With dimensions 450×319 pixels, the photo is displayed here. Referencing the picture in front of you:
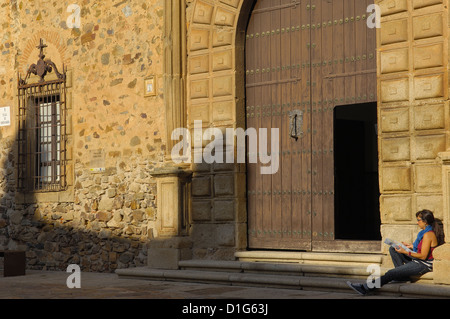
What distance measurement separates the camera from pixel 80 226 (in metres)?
12.2

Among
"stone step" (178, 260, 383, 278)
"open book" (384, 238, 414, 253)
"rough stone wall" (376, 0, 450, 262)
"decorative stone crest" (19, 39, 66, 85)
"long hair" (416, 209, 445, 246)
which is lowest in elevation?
Answer: "stone step" (178, 260, 383, 278)

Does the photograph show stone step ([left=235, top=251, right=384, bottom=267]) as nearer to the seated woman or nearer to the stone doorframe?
the stone doorframe

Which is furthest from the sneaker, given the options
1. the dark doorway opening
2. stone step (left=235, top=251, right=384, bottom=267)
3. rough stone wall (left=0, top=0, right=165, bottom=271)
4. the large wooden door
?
the dark doorway opening

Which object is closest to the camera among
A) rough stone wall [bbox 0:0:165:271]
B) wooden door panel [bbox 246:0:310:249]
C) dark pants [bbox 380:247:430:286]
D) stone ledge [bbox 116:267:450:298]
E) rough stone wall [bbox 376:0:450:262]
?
stone ledge [bbox 116:267:450:298]

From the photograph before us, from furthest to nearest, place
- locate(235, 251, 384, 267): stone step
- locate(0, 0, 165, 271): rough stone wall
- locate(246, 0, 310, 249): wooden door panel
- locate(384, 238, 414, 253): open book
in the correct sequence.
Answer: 1. locate(0, 0, 165, 271): rough stone wall
2. locate(246, 0, 310, 249): wooden door panel
3. locate(235, 251, 384, 267): stone step
4. locate(384, 238, 414, 253): open book

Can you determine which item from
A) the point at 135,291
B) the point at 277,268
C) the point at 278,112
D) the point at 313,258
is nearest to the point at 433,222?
the point at 313,258

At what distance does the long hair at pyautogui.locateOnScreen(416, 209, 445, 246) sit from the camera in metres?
8.09

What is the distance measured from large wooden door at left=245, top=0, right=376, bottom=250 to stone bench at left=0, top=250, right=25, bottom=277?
385 centimetres

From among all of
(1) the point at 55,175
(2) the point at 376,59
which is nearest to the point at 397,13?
(2) the point at 376,59

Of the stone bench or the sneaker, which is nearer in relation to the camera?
the sneaker

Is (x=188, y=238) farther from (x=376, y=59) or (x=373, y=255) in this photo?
(x=376, y=59)

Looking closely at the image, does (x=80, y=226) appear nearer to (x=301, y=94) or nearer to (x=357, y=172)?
(x=301, y=94)

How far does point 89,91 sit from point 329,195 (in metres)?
4.55

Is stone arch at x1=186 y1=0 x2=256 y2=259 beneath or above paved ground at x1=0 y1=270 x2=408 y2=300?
above
